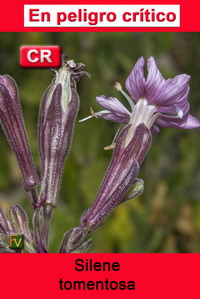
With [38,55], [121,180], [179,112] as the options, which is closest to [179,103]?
[179,112]

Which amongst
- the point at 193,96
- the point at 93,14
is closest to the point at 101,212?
the point at 93,14

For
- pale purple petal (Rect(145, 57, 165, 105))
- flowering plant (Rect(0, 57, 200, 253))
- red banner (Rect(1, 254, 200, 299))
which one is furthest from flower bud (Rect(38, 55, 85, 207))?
red banner (Rect(1, 254, 200, 299))

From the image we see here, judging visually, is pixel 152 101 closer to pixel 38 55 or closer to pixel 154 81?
pixel 154 81

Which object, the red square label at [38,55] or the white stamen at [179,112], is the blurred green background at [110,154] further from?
the white stamen at [179,112]

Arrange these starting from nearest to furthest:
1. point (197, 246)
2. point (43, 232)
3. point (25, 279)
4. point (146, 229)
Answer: point (43, 232) < point (25, 279) < point (146, 229) < point (197, 246)

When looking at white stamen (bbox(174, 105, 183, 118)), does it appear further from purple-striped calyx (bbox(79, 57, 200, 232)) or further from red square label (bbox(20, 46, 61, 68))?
red square label (bbox(20, 46, 61, 68))

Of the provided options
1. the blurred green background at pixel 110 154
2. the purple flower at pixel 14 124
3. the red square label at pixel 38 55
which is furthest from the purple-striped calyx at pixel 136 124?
the blurred green background at pixel 110 154

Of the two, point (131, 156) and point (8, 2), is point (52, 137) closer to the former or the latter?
point (131, 156)

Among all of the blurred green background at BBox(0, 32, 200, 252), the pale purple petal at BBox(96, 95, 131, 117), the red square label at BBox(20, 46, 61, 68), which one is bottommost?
the blurred green background at BBox(0, 32, 200, 252)
